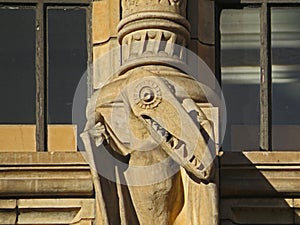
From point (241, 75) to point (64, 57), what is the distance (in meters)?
1.41

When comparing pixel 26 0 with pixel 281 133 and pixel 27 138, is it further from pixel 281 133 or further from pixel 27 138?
pixel 281 133

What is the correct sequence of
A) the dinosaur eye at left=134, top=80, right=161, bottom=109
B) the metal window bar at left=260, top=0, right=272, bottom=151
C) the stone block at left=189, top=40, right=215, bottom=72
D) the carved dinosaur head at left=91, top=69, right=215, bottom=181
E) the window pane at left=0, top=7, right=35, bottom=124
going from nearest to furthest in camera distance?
the carved dinosaur head at left=91, top=69, right=215, bottom=181 → the dinosaur eye at left=134, top=80, right=161, bottom=109 → the stone block at left=189, top=40, right=215, bottom=72 → the metal window bar at left=260, top=0, right=272, bottom=151 → the window pane at left=0, top=7, right=35, bottom=124

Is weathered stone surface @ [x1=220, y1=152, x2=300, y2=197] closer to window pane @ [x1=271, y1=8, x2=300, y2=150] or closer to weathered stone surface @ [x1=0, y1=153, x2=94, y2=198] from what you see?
window pane @ [x1=271, y1=8, x2=300, y2=150]

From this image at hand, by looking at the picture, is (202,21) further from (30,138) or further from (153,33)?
(30,138)

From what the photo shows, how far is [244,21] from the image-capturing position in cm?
1877

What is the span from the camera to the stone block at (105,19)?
18266 mm

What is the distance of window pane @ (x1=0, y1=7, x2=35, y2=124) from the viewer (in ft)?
60.9

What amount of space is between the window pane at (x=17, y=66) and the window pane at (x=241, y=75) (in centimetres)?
153

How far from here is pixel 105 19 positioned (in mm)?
18469

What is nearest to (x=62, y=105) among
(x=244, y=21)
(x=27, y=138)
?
(x=27, y=138)

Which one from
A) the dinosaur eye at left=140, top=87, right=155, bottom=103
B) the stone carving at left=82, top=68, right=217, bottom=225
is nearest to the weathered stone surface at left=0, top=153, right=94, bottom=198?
the stone carving at left=82, top=68, right=217, bottom=225

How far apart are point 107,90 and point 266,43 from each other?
1.58 meters

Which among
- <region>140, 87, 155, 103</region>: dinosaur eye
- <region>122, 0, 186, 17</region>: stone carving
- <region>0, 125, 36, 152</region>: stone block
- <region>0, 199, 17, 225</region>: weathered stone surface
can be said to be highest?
<region>122, 0, 186, 17</region>: stone carving

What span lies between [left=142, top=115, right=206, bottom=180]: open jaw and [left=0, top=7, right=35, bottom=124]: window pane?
1.52 m
